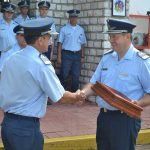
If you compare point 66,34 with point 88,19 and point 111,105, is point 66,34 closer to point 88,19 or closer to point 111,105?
point 88,19

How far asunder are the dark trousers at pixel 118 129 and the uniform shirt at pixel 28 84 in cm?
61

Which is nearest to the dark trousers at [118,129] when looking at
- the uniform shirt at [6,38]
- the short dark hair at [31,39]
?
the short dark hair at [31,39]

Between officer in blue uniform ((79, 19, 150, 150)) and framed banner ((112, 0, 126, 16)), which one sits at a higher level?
framed banner ((112, 0, 126, 16))

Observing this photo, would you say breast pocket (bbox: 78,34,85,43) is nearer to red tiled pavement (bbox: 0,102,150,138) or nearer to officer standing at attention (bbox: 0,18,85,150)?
red tiled pavement (bbox: 0,102,150,138)

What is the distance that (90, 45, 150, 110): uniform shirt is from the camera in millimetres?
3760

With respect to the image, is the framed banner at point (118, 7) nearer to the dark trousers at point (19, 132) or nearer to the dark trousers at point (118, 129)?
the dark trousers at point (118, 129)

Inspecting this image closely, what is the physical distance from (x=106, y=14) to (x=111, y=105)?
5032 mm

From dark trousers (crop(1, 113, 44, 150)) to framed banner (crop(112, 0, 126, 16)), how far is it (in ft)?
17.6

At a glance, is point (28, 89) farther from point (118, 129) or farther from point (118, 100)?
point (118, 129)

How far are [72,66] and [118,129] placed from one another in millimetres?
5283

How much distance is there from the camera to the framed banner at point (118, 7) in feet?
27.7

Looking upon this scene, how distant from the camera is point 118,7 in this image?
27.8ft

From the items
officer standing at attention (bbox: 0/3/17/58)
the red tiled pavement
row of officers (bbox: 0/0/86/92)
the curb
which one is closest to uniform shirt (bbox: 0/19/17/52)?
officer standing at attention (bbox: 0/3/17/58)

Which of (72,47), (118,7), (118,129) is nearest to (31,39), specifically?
(118,129)
